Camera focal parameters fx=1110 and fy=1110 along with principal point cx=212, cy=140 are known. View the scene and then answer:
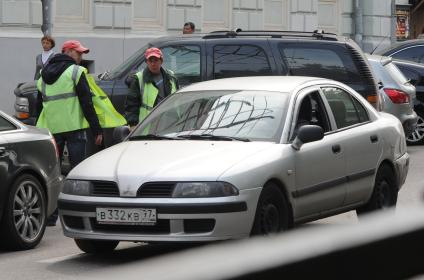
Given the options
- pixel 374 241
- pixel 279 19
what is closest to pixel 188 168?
pixel 374 241

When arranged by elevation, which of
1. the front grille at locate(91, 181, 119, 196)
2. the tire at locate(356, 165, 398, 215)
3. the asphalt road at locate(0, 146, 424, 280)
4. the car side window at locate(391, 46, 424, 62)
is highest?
the car side window at locate(391, 46, 424, 62)

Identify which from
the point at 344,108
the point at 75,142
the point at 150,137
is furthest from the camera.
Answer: the point at 75,142

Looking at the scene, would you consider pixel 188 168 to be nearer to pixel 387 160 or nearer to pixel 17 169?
pixel 17 169

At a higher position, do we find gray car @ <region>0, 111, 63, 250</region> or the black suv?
the black suv

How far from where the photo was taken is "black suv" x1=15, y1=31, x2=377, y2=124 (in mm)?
13750

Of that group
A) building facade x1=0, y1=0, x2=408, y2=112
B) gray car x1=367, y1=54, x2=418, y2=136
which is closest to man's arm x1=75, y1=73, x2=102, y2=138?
gray car x1=367, y1=54, x2=418, y2=136

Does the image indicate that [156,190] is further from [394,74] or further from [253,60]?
[394,74]

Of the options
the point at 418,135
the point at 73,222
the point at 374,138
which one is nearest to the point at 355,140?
the point at 374,138

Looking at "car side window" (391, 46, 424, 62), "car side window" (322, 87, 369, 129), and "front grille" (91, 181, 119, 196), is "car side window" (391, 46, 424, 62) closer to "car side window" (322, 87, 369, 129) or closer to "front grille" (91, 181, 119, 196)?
"car side window" (322, 87, 369, 129)

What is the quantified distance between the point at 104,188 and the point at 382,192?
9.58ft

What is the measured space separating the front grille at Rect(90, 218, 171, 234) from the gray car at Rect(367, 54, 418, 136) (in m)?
9.88

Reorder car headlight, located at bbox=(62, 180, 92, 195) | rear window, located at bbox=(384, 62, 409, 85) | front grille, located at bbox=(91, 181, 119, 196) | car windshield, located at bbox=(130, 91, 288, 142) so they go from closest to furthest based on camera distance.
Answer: front grille, located at bbox=(91, 181, 119, 196)
car headlight, located at bbox=(62, 180, 92, 195)
car windshield, located at bbox=(130, 91, 288, 142)
rear window, located at bbox=(384, 62, 409, 85)

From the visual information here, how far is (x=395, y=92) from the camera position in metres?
17.2

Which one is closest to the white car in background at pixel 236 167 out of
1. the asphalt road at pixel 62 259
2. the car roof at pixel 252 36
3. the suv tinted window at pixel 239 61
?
the asphalt road at pixel 62 259
